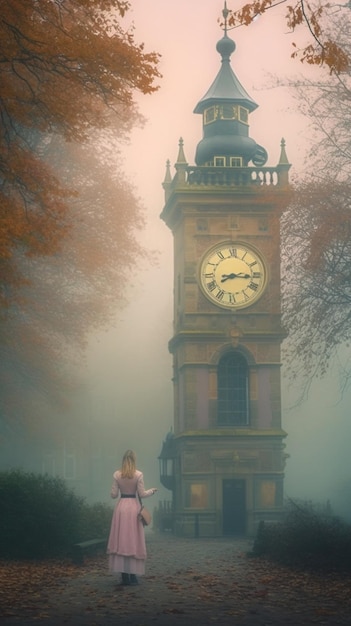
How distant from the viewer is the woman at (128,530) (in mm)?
17047

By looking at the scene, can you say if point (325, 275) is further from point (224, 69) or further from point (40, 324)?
point (224, 69)

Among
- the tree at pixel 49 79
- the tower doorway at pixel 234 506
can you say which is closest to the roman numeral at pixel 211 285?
the tower doorway at pixel 234 506

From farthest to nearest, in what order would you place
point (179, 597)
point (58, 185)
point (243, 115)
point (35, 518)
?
point (243, 115)
point (35, 518)
point (58, 185)
point (179, 597)

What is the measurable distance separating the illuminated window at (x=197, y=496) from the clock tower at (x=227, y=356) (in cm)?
4

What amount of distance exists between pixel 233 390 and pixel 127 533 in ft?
78.3

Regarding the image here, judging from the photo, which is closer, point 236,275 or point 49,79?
point 49,79

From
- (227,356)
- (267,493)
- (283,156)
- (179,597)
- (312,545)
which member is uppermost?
(283,156)

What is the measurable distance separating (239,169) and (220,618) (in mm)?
Answer: 30460

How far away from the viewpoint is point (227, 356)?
41.0m

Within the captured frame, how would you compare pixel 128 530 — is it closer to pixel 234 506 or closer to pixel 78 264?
pixel 78 264

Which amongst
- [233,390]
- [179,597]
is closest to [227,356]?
[233,390]

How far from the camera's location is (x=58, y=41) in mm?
16281

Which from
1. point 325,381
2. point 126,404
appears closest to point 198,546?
point 325,381

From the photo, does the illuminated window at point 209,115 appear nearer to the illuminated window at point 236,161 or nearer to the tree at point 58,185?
the illuminated window at point 236,161
